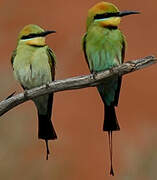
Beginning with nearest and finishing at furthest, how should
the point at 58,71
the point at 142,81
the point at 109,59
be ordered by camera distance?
the point at 109,59
the point at 58,71
the point at 142,81

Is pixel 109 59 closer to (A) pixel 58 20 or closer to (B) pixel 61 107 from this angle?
(B) pixel 61 107

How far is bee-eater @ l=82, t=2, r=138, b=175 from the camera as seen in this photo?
133 inches

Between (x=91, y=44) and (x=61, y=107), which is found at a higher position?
(x=91, y=44)

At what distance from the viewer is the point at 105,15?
337 cm

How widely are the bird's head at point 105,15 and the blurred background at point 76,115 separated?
4.87 ft

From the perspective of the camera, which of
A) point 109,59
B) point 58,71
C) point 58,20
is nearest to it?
point 109,59

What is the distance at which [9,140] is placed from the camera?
4.96 m

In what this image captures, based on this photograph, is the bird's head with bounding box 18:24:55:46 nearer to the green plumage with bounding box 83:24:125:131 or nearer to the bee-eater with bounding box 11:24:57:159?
the bee-eater with bounding box 11:24:57:159

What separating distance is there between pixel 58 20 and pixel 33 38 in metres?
5.44

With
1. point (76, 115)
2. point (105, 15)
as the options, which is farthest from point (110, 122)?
point (76, 115)

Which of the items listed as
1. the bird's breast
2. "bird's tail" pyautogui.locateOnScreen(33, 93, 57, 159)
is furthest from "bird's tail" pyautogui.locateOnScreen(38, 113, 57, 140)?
the bird's breast

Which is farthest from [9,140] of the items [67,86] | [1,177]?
[67,86]

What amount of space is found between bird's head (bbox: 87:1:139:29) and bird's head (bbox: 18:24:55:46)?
186mm

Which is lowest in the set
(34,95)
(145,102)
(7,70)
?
(145,102)
